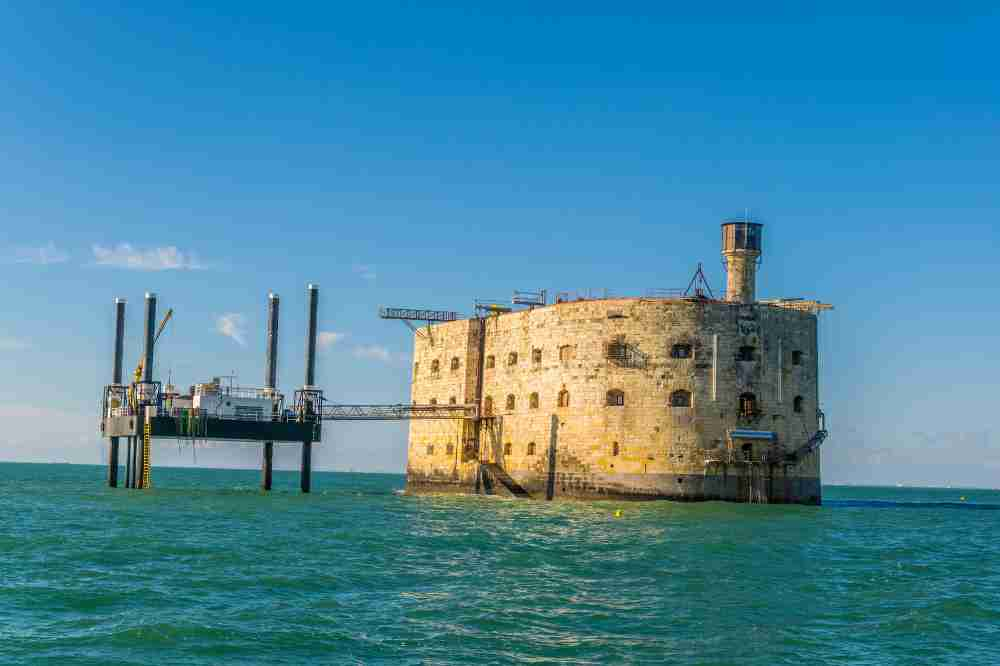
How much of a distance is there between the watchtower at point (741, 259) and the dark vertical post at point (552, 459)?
10951 mm

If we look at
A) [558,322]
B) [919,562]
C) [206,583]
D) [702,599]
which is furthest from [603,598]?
[558,322]

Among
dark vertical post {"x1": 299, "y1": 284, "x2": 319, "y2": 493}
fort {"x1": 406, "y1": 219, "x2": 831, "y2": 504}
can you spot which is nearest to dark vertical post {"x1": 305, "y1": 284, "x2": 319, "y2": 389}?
dark vertical post {"x1": 299, "y1": 284, "x2": 319, "y2": 493}

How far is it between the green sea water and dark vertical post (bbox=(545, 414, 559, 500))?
10639 mm

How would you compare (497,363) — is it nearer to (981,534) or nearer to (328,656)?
(981,534)

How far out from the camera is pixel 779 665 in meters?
18.5

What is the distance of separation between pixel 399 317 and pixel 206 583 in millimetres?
42115

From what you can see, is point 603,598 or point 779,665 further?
point 603,598

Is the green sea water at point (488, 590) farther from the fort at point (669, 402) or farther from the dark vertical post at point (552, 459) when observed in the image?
the dark vertical post at point (552, 459)

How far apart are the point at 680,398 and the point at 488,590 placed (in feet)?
92.4

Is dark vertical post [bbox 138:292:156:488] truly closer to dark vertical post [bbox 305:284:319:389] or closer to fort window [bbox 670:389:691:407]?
dark vertical post [bbox 305:284:319:389]

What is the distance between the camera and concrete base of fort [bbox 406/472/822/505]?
169ft

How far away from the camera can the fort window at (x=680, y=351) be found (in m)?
52.2

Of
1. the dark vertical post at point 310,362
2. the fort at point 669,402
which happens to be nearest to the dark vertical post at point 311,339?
the dark vertical post at point 310,362

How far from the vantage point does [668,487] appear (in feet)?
169
